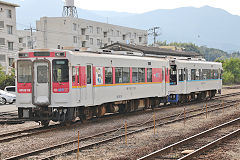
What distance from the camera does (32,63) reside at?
15516mm

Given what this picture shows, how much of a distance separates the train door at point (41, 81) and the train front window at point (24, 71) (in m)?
0.26

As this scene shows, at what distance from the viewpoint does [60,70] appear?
50.5 feet

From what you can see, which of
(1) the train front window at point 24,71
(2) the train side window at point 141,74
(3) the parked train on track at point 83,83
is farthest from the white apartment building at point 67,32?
(1) the train front window at point 24,71

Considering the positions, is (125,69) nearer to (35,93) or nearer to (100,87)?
(100,87)

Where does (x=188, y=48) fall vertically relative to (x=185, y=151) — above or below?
above

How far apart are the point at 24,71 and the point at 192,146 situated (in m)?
8.21

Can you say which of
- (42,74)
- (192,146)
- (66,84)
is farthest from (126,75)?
(192,146)

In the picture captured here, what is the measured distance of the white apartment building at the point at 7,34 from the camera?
197ft

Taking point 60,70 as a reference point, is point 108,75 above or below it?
below

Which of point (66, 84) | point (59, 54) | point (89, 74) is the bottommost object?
point (66, 84)

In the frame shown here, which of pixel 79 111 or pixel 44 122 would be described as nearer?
pixel 44 122

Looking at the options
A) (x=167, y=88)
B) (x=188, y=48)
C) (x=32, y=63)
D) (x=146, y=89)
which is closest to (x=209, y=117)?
(x=146, y=89)

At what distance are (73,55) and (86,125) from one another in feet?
11.1

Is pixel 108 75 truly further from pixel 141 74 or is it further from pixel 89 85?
pixel 141 74
